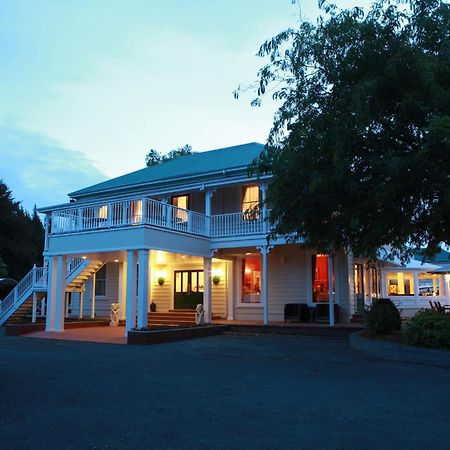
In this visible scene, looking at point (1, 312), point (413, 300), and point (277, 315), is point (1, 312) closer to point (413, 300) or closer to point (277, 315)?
point (277, 315)

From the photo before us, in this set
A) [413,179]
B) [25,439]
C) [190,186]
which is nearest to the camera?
[25,439]

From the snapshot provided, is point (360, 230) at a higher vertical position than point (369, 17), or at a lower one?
lower

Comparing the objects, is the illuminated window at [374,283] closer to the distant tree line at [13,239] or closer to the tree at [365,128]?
the tree at [365,128]

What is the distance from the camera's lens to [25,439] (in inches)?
197

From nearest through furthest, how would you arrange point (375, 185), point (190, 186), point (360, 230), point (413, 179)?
point (413, 179) → point (375, 185) → point (360, 230) → point (190, 186)

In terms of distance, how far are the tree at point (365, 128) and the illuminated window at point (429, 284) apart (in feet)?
49.3

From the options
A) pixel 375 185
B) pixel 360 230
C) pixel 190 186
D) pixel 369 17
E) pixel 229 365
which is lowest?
pixel 229 365

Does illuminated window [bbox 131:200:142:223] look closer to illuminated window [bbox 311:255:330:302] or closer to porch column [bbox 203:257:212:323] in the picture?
porch column [bbox 203:257:212:323]

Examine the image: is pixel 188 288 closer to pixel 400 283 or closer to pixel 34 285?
pixel 34 285

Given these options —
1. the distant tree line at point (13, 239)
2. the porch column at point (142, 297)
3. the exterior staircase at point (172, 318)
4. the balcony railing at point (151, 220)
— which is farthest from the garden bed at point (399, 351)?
the distant tree line at point (13, 239)

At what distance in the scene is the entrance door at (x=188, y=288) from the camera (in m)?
21.8

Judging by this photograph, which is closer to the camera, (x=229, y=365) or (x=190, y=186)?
(x=229, y=365)

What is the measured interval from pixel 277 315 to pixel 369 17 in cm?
1277

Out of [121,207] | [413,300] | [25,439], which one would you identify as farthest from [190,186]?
[25,439]
